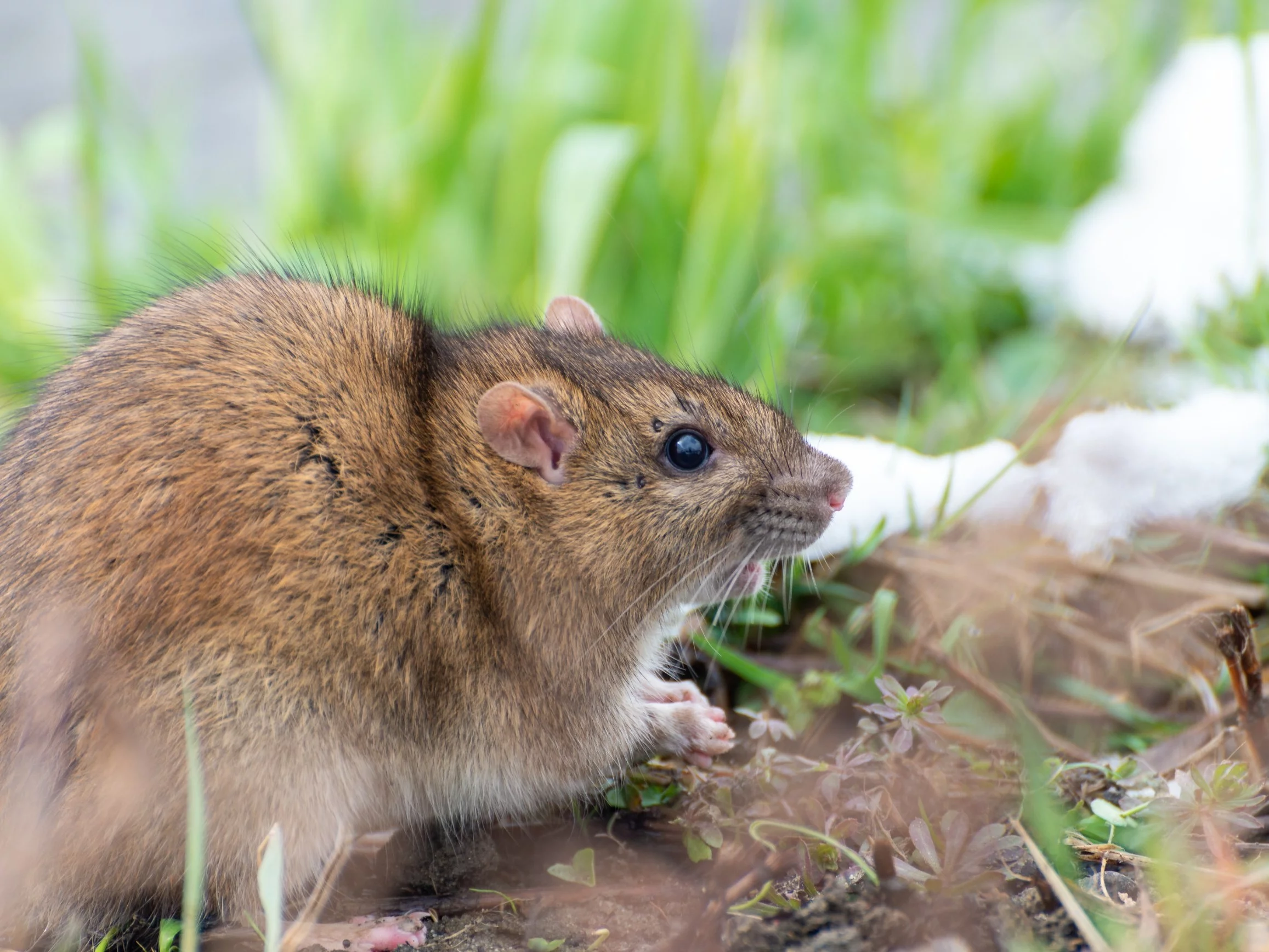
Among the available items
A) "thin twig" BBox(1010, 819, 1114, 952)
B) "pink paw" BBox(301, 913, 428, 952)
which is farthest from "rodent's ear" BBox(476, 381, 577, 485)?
"thin twig" BBox(1010, 819, 1114, 952)

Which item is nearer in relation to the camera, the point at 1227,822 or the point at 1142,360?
the point at 1227,822

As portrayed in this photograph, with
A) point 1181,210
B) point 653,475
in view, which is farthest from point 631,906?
point 1181,210

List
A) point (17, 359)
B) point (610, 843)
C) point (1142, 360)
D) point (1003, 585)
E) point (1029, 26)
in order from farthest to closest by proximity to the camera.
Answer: point (1029, 26)
point (17, 359)
point (1142, 360)
point (1003, 585)
point (610, 843)

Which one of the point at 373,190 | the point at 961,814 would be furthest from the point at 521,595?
the point at 373,190

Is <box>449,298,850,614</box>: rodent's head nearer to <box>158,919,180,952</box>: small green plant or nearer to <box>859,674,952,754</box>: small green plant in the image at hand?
<box>859,674,952,754</box>: small green plant

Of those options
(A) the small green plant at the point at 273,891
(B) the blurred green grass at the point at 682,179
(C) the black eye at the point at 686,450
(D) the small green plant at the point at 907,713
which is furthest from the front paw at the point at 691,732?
(B) the blurred green grass at the point at 682,179

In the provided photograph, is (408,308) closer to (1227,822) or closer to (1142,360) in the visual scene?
(1227,822)
